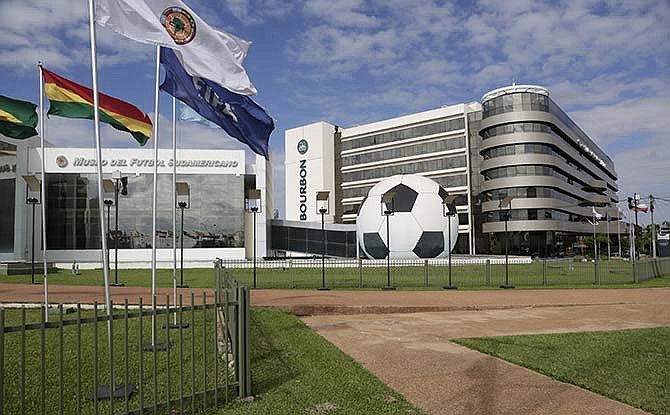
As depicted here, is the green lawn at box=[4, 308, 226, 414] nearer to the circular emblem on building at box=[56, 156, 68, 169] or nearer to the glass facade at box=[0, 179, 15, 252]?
the circular emblem on building at box=[56, 156, 68, 169]

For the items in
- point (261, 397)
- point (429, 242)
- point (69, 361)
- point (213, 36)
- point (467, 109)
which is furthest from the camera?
point (467, 109)

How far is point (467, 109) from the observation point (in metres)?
77.6

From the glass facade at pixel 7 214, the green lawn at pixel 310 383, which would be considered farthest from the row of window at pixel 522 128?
the green lawn at pixel 310 383

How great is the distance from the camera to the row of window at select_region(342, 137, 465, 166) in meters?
78.2

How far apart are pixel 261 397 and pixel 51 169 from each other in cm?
4493

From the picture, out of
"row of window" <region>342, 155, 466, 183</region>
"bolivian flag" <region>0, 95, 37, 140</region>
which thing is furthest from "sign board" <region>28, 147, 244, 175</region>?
"row of window" <region>342, 155, 466, 183</region>

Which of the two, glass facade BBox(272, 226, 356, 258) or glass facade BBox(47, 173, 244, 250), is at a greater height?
glass facade BBox(47, 173, 244, 250)

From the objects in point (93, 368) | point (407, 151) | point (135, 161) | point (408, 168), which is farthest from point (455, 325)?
point (407, 151)

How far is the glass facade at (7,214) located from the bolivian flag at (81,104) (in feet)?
133

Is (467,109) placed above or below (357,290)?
above

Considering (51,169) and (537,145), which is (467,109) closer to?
(537,145)

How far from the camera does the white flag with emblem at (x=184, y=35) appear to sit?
8.02 metres

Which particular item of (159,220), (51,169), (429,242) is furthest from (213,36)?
(51,169)

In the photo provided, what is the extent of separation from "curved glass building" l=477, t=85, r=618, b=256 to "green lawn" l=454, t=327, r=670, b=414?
56.3 meters
